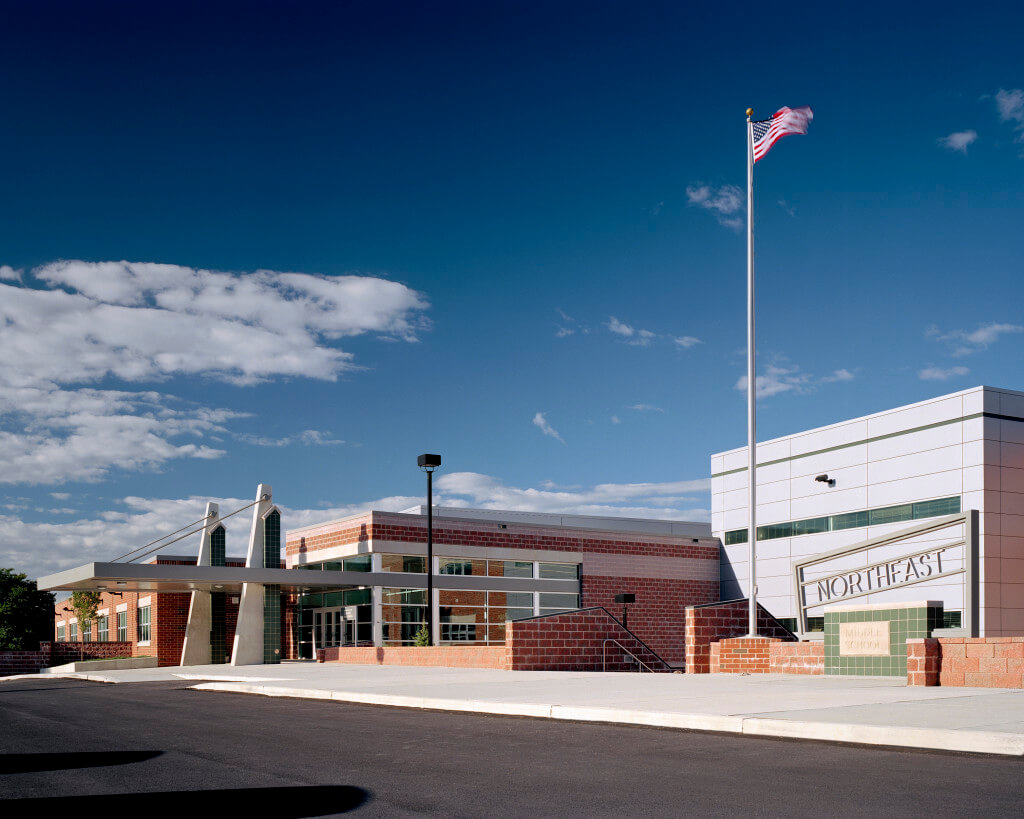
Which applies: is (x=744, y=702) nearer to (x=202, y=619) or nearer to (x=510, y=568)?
(x=510, y=568)

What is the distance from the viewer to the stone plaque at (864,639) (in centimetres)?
1850

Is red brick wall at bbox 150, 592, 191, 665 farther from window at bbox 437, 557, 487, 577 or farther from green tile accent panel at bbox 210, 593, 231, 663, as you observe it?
window at bbox 437, 557, 487, 577

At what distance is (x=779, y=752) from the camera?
29.3ft

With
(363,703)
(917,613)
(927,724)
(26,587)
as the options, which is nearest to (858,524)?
(917,613)

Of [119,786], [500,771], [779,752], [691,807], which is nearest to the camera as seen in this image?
[691,807]

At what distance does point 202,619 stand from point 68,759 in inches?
1442

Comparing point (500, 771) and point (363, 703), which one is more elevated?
point (500, 771)

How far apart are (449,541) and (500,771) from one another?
36529 mm

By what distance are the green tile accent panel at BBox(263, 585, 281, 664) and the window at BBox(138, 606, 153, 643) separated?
9.79 metres

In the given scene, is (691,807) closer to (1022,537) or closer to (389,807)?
(389,807)

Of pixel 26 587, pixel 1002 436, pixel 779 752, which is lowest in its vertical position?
pixel 26 587

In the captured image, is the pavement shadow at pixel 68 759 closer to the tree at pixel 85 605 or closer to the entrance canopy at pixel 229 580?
the entrance canopy at pixel 229 580

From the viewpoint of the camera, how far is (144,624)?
49688 millimetres

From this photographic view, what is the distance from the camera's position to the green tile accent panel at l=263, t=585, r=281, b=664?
40.6 metres
